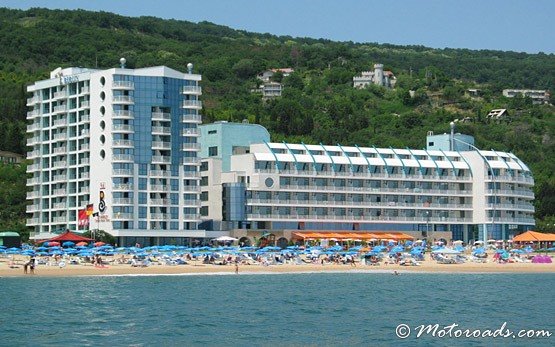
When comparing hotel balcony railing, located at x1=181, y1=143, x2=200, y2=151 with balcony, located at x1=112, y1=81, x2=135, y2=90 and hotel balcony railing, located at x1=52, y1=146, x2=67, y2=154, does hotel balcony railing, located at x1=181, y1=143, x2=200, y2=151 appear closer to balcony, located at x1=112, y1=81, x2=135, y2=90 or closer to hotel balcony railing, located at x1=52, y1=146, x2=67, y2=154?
balcony, located at x1=112, y1=81, x2=135, y2=90

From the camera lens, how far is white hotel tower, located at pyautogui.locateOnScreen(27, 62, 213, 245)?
158 meters

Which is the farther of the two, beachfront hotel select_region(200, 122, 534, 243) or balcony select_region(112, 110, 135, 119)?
beachfront hotel select_region(200, 122, 534, 243)

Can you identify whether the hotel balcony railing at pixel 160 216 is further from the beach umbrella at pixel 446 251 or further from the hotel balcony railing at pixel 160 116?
the beach umbrella at pixel 446 251

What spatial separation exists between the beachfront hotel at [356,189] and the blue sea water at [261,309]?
4621 cm

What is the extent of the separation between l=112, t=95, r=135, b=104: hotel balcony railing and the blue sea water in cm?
3986

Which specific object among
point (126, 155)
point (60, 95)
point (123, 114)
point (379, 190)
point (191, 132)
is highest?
point (60, 95)

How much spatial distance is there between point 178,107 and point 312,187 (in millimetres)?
26007

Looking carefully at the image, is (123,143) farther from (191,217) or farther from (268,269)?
(268,269)

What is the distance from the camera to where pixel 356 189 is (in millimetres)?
179000

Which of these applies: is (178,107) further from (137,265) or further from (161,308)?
(161,308)

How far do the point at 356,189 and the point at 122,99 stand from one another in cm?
4092

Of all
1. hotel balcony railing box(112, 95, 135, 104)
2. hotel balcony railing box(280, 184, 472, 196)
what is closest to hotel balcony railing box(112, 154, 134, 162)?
hotel balcony railing box(112, 95, 135, 104)

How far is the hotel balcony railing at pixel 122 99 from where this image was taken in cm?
15738

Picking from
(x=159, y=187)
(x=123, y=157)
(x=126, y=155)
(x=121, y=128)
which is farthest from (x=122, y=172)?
(x=121, y=128)
